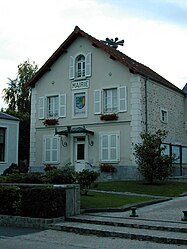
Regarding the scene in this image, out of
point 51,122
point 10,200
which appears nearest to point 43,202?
point 10,200

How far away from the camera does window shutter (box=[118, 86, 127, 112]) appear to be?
2484 centimetres

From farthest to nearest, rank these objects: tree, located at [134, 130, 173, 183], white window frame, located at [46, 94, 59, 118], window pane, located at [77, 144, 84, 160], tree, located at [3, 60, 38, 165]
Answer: tree, located at [3, 60, 38, 165] < white window frame, located at [46, 94, 59, 118] < window pane, located at [77, 144, 84, 160] < tree, located at [134, 130, 173, 183]

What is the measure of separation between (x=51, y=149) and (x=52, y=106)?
3.10m

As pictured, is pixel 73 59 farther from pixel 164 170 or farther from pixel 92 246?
pixel 92 246

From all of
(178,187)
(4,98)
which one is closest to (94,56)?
(178,187)

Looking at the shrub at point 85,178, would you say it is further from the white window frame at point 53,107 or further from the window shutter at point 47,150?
the white window frame at point 53,107

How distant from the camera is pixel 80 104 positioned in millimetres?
27031

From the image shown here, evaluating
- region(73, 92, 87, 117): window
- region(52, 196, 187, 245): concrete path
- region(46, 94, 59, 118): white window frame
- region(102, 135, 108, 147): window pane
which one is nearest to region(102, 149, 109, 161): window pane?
region(102, 135, 108, 147): window pane

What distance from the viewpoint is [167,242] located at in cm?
898

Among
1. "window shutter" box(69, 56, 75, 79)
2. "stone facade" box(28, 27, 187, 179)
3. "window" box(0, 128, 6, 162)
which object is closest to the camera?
"stone facade" box(28, 27, 187, 179)

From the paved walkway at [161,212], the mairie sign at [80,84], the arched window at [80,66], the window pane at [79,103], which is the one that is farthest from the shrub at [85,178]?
the arched window at [80,66]

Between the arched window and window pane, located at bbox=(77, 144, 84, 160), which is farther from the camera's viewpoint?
the arched window

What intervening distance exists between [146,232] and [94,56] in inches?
722

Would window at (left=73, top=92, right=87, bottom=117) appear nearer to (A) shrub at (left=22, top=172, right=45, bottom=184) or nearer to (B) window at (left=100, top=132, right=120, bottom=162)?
(B) window at (left=100, top=132, right=120, bottom=162)
